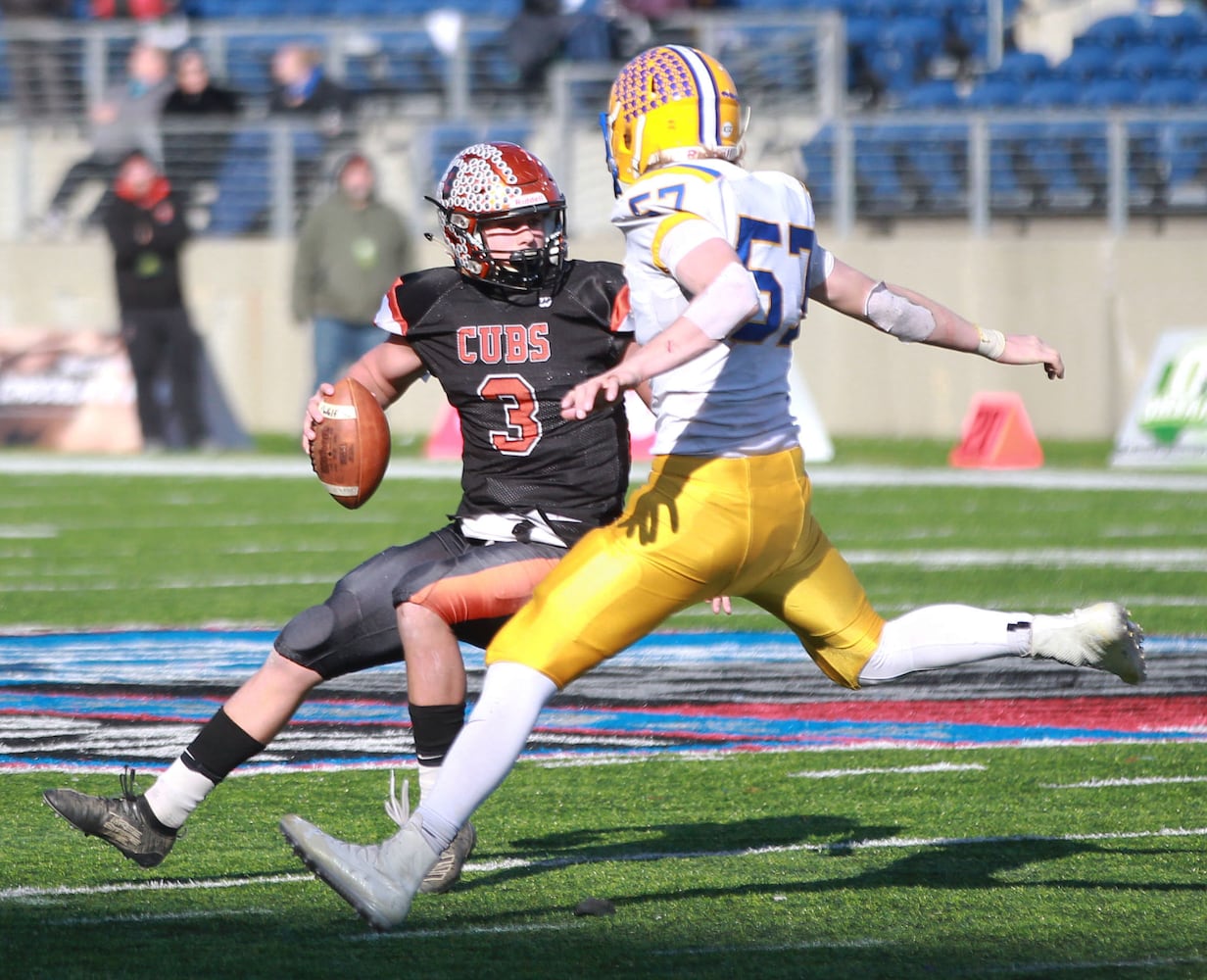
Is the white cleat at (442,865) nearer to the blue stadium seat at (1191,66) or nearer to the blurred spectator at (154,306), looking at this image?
the blurred spectator at (154,306)

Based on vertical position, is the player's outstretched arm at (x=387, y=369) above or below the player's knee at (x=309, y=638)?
above

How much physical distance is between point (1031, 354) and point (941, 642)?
2.27 feet

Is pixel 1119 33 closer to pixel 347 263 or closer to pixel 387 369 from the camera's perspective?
pixel 347 263

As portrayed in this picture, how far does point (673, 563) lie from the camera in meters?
4.35

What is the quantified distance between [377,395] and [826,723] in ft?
7.27

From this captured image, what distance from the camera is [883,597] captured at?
945 cm

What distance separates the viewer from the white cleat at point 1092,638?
470 cm

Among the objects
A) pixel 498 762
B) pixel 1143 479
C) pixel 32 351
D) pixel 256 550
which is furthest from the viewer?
pixel 32 351

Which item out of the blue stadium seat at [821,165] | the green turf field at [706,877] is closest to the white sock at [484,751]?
the green turf field at [706,877]

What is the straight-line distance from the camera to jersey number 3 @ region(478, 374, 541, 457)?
16.7 feet

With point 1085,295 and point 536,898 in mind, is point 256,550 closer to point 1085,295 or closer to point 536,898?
point 536,898

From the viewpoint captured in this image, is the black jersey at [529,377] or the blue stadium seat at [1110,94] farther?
the blue stadium seat at [1110,94]

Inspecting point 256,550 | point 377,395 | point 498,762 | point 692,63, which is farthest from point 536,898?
point 256,550

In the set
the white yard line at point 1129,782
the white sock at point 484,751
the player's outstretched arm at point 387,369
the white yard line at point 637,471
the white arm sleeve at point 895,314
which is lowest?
the white yard line at point 637,471
